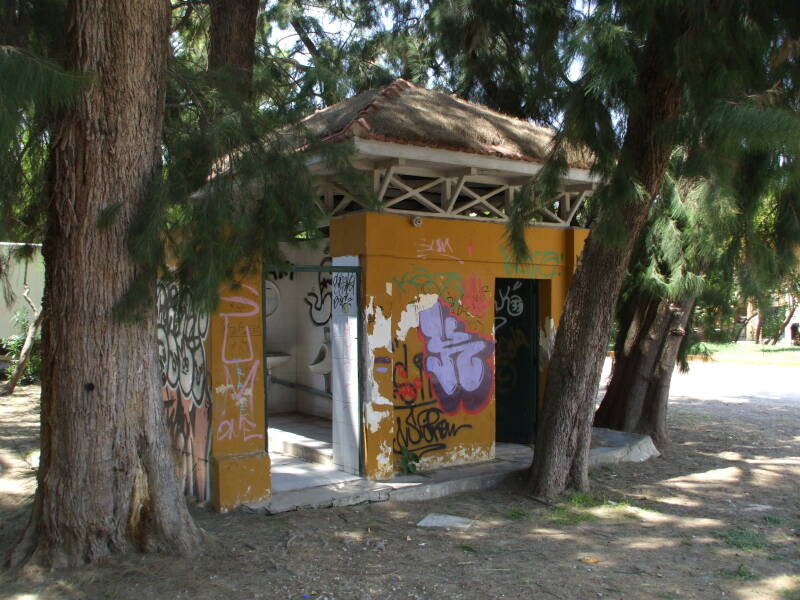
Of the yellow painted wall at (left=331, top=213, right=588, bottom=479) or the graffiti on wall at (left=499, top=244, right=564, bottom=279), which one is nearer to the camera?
the yellow painted wall at (left=331, top=213, right=588, bottom=479)

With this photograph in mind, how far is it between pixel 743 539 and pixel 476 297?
142 inches

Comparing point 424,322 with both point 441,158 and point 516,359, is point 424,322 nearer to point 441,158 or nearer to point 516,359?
point 441,158

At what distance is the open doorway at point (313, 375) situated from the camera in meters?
7.41

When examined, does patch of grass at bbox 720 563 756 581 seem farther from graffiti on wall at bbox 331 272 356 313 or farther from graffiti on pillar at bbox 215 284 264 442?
graffiti on wall at bbox 331 272 356 313

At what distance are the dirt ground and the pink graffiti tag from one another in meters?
1.16

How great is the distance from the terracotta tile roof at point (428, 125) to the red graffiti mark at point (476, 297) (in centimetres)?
148

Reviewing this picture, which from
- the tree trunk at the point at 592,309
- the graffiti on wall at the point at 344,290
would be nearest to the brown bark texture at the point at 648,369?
the tree trunk at the point at 592,309

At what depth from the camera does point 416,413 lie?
7.72 metres

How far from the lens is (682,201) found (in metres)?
8.30

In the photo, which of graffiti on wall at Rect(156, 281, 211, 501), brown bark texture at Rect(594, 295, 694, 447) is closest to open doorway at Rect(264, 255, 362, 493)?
graffiti on wall at Rect(156, 281, 211, 501)

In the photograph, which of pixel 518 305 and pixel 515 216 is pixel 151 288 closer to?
pixel 515 216

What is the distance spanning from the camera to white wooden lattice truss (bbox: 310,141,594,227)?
7129mm

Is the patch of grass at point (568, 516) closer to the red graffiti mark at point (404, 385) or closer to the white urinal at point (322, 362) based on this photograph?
the red graffiti mark at point (404, 385)

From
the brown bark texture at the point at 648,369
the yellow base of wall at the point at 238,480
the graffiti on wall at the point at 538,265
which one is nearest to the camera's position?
the yellow base of wall at the point at 238,480
